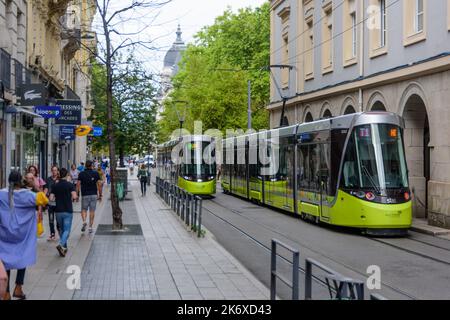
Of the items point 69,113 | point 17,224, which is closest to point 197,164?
point 69,113

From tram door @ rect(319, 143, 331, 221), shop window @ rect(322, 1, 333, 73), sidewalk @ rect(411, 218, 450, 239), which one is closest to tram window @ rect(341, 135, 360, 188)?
tram door @ rect(319, 143, 331, 221)

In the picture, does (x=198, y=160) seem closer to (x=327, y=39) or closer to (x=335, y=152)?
(x=327, y=39)

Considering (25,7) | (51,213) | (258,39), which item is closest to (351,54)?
(25,7)

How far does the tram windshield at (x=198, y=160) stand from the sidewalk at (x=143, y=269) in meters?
15.7

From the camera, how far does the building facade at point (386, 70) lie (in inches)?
829

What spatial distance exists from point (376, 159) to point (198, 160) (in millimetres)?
17108

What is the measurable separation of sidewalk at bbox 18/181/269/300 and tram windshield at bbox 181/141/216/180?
51.7 ft

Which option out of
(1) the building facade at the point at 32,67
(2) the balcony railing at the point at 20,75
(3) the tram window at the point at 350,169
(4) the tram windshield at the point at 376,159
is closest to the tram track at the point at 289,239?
(3) the tram window at the point at 350,169

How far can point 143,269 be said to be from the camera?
1210cm

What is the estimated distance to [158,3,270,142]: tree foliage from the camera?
55.6 m

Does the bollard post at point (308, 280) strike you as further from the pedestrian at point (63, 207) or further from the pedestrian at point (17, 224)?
the pedestrian at point (63, 207)
